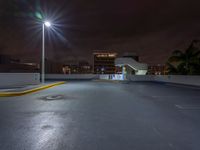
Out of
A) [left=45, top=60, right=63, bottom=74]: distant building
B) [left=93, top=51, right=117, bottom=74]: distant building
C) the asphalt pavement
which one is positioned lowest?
the asphalt pavement

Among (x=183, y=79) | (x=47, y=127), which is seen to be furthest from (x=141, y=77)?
(x=47, y=127)

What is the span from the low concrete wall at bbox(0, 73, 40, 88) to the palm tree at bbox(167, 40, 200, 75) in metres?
21.7

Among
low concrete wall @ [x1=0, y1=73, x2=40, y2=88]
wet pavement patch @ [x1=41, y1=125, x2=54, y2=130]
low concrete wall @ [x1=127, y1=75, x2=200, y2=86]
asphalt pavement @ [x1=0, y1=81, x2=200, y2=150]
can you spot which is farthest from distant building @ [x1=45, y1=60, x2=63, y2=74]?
wet pavement patch @ [x1=41, y1=125, x2=54, y2=130]

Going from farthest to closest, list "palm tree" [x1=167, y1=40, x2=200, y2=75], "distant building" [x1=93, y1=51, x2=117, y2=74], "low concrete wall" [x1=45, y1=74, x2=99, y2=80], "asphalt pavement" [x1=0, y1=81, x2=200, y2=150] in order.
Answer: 1. "distant building" [x1=93, y1=51, x2=117, y2=74]
2. "low concrete wall" [x1=45, y1=74, x2=99, y2=80]
3. "palm tree" [x1=167, y1=40, x2=200, y2=75]
4. "asphalt pavement" [x1=0, y1=81, x2=200, y2=150]

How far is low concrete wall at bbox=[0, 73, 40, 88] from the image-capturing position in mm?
13484

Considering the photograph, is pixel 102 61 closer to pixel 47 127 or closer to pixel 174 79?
pixel 174 79

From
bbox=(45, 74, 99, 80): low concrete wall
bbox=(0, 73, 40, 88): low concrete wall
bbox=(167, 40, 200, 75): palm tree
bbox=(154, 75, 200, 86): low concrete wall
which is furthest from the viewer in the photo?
bbox=(45, 74, 99, 80): low concrete wall

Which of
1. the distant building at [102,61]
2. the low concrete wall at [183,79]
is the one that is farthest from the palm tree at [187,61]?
the distant building at [102,61]

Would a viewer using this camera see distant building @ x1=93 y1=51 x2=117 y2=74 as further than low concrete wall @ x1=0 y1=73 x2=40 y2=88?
Yes

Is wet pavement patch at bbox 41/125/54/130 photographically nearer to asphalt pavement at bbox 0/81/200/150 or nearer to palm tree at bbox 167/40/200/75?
asphalt pavement at bbox 0/81/200/150

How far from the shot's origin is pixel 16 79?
14.7m

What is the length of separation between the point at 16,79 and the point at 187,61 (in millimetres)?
24802

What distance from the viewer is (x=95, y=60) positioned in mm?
111562

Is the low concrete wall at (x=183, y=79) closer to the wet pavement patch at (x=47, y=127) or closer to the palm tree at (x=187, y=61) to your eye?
the palm tree at (x=187, y=61)
